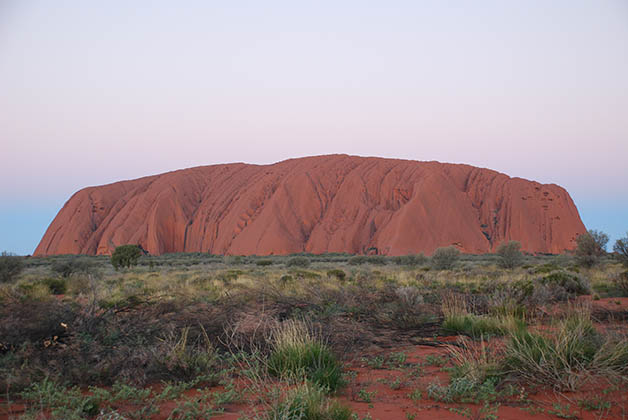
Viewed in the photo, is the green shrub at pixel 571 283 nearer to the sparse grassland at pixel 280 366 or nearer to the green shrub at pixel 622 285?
the green shrub at pixel 622 285

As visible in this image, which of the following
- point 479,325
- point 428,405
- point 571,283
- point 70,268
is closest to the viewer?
point 428,405

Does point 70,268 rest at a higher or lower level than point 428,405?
lower

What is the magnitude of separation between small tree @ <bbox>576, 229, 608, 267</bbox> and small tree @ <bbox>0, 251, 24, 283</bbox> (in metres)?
28.3

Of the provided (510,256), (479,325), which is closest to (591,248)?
(510,256)

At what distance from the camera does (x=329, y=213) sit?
186 ft

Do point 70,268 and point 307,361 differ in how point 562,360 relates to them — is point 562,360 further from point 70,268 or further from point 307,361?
point 70,268

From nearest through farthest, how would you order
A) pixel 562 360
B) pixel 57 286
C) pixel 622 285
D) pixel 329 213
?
pixel 562 360 < pixel 622 285 < pixel 57 286 < pixel 329 213

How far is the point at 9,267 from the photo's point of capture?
18641 mm

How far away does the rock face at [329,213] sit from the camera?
52062 mm

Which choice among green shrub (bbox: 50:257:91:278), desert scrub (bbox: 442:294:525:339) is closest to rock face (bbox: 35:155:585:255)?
green shrub (bbox: 50:257:91:278)

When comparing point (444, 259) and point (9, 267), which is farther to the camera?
point (444, 259)

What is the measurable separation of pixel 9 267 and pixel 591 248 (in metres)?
28.9

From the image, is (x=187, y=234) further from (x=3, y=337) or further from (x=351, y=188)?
(x=3, y=337)

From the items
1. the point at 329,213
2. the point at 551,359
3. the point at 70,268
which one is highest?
the point at 551,359
